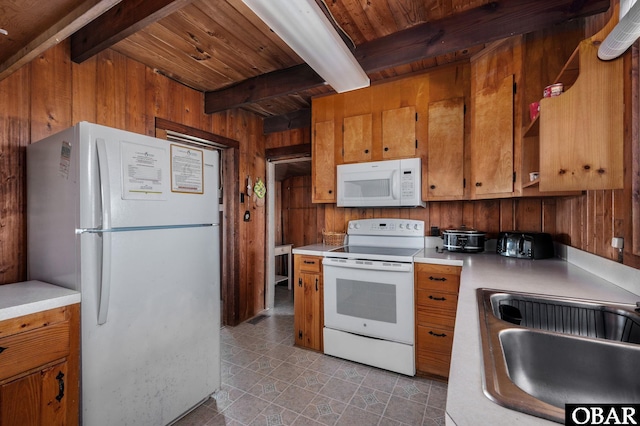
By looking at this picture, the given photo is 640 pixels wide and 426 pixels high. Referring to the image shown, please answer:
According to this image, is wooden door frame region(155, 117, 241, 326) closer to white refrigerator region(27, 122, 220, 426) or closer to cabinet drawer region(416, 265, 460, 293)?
white refrigerator region(27, 122, 220, 426)

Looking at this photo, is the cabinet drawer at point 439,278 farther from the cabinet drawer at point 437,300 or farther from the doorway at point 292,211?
the doorway at point 292,211

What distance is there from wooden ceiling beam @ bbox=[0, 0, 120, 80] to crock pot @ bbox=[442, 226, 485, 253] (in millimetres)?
2542

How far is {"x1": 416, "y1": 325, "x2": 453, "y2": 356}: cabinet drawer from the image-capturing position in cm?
204

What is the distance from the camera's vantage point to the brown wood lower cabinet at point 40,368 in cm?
111

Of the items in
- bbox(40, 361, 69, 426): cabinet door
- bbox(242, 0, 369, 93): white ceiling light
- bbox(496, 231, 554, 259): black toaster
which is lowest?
bbox(40, 361, 69, 426): cabinet door

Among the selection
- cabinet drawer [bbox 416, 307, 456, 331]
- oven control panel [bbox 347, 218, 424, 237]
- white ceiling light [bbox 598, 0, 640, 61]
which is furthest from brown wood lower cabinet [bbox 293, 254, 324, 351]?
white ceiling light [bbox 598, 0, 640, 61]

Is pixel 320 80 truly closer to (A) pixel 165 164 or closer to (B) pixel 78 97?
(A) pixel 165 164

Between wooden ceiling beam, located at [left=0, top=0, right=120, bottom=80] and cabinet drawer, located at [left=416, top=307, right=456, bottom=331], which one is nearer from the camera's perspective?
wooden ceiling beam, located at [left=0, top=0, right=120, bottom=80]

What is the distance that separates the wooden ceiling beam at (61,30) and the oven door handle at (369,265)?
2.05m

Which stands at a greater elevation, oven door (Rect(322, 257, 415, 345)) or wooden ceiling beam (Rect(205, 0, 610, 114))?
wooden ceiling beam (Rect(205, 0, 610, 114))

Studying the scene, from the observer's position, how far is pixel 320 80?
2.16m

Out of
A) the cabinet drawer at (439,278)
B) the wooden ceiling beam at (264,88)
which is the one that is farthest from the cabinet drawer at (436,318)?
the wooden ceiling beam at (264,88)

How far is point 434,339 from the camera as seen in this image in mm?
2074

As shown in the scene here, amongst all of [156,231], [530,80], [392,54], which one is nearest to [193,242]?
[156,231]
